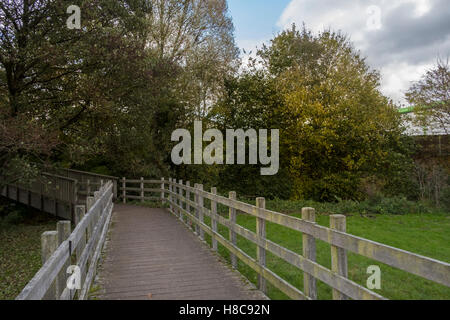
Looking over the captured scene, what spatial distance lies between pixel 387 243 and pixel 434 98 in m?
16.2

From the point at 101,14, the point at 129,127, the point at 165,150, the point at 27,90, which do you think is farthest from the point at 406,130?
the point at 27,90

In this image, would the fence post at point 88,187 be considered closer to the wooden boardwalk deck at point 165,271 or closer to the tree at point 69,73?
the tree at point 69,73

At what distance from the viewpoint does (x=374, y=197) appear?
17.0m

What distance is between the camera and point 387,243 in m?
9.68

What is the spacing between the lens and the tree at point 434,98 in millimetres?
22266

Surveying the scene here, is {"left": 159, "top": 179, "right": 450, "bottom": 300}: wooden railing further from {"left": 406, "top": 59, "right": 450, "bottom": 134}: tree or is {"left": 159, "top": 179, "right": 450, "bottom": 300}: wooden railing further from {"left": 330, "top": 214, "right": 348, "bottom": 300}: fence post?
{"left": 406, "top": 59, "right": 450, "bottom": 134}: tree

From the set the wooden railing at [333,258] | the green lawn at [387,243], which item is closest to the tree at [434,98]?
the green lawn at [387,243]

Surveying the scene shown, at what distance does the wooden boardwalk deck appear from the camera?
526 centimetres

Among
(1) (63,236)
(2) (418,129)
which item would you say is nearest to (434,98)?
(2) (418,129)

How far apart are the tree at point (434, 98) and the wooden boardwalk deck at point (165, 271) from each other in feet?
58.7

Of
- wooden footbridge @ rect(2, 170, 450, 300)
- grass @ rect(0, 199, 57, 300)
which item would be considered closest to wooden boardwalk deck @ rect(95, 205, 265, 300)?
wooden footbridge @ rect(2, 170, 450, 300)

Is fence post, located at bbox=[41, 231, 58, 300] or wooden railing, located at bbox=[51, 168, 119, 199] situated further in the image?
wooden railing, located at bbox=[51, 168, 119, 199]

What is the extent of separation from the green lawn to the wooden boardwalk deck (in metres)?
0.56

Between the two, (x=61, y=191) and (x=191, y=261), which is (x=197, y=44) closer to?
(x=61, y=191)
